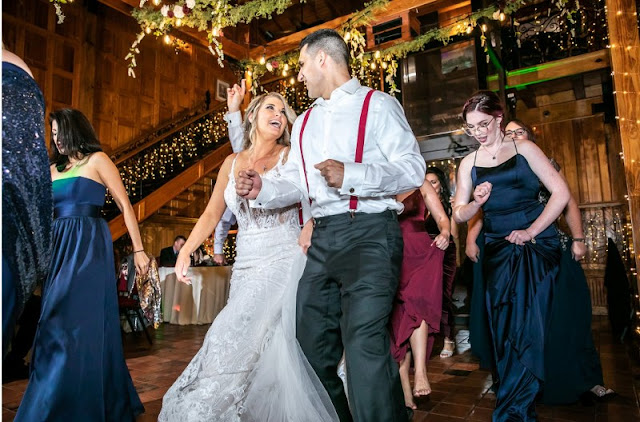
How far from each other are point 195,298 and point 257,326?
17.7 feet

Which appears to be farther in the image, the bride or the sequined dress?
the bride

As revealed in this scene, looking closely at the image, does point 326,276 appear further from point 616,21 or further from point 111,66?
point 111,66

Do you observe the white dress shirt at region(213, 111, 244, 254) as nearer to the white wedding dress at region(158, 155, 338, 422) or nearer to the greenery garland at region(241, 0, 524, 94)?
the white wedding dress at region(158, 155, 338, 422)

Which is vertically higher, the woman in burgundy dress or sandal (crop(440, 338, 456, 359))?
the woman in burgundy dress

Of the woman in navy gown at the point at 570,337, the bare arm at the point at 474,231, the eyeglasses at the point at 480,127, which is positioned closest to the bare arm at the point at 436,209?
the bare arm at the point at 474,231

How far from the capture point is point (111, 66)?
417 inches

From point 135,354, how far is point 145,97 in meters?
8.40

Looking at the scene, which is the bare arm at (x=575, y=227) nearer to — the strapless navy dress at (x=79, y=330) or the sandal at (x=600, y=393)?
the sandal at (x=600, y=393)

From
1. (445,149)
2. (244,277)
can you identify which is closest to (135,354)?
(244,277)

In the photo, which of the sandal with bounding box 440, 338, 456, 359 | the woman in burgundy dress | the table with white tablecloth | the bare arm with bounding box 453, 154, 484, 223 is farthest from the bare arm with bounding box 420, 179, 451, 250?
the table with white tablecloth

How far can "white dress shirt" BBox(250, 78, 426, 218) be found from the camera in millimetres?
1569

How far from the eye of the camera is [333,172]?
4.94ft

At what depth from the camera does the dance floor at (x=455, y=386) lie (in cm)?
260

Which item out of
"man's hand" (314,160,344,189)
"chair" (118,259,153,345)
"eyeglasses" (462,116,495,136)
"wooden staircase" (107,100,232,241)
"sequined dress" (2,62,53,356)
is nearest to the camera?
"sequined dress" (2,62,53,356)
